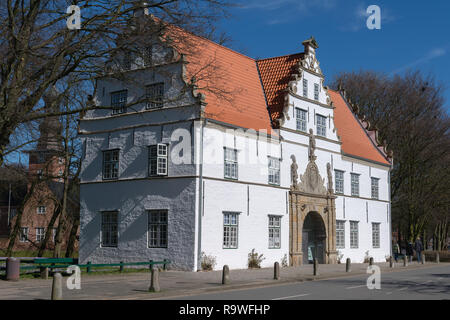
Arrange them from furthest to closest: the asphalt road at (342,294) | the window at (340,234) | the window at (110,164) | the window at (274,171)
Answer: the window at (340,234), the window at (274,171), the window at (110,164), the asphalt road at (342,294)

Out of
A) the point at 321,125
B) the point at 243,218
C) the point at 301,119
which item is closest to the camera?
the point at 243,218

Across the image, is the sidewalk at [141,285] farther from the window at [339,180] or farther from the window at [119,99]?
the window at [339,180]

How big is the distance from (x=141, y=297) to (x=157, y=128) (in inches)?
528

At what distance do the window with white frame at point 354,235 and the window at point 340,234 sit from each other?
4.31ft

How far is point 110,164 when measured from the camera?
97.1 ft

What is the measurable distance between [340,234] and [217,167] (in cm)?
1318

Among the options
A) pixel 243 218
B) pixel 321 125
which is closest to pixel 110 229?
pixel 243 218

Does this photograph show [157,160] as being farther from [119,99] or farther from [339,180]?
[339,180]

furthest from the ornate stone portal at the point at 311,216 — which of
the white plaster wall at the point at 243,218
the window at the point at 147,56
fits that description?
the window at the point at 147,56

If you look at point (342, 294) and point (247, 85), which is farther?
point (247, 85)

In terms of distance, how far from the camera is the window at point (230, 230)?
90.0 feet

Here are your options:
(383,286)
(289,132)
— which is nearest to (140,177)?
(289,132)

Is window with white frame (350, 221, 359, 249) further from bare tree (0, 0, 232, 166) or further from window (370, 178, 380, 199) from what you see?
bare tree (0, 0, 232, 166)
